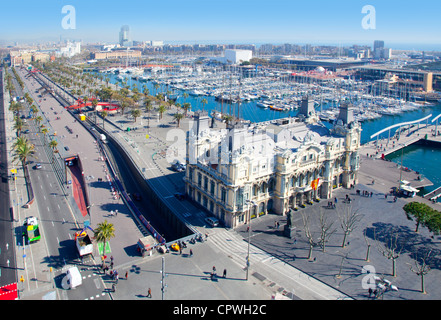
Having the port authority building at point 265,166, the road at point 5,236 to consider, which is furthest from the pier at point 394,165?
the road at point 5,236

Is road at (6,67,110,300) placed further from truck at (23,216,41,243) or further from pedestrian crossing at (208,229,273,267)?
pedestrian crossing at (208,229,273,267)

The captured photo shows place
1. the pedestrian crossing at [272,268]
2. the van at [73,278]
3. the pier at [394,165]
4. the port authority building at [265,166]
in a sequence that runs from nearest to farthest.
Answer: the van at [73,278], the pedestrian crossing at [272,268], the port authority building at [265,166], the pier at [394,165]

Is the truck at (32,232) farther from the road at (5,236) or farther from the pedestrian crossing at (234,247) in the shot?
the pedestrian crossing at (234,247)

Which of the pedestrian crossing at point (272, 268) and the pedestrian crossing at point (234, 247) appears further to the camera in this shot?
the pedestrian crossing at point (234, 247)

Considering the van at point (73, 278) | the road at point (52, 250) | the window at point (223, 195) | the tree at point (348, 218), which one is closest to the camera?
the van at point (73, 278)

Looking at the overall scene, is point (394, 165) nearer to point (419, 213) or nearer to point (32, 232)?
point (419, 213)

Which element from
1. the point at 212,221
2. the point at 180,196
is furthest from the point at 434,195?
the point at 180,196

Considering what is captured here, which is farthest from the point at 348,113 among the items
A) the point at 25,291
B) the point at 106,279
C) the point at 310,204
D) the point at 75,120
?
the point at 75,120
